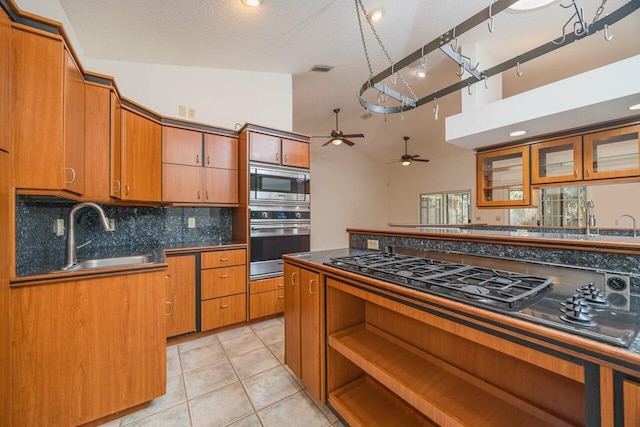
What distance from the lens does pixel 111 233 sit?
2.60 m

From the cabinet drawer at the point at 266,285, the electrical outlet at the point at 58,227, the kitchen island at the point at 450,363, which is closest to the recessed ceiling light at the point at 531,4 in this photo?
the kitchen island at the point at 450,363

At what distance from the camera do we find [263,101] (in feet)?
11.5

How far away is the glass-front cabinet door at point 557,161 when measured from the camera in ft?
9.98

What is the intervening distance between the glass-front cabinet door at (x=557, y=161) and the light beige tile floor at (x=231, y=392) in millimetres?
3629

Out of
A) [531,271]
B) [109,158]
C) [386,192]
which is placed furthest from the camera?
[386,192]

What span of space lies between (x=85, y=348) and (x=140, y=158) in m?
1.62

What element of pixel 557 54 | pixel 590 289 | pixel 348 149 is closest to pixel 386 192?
pixel 348 149

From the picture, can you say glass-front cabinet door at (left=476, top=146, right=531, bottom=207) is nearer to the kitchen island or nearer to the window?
the kitchen island

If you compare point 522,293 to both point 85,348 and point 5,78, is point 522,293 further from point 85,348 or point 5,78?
point 5,78

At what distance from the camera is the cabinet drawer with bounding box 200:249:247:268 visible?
266 centimetres

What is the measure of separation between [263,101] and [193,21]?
3.99 ft

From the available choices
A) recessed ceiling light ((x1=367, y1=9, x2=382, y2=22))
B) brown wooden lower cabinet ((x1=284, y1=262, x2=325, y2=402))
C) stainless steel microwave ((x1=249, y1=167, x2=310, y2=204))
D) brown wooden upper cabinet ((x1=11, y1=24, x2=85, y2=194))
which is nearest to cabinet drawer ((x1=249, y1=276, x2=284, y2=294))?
stainless steel microwave ((x1=249, y1=167, x2=310, y2=204))

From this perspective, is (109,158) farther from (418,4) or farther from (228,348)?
(418,4)

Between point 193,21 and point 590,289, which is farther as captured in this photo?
A: point 193,21
